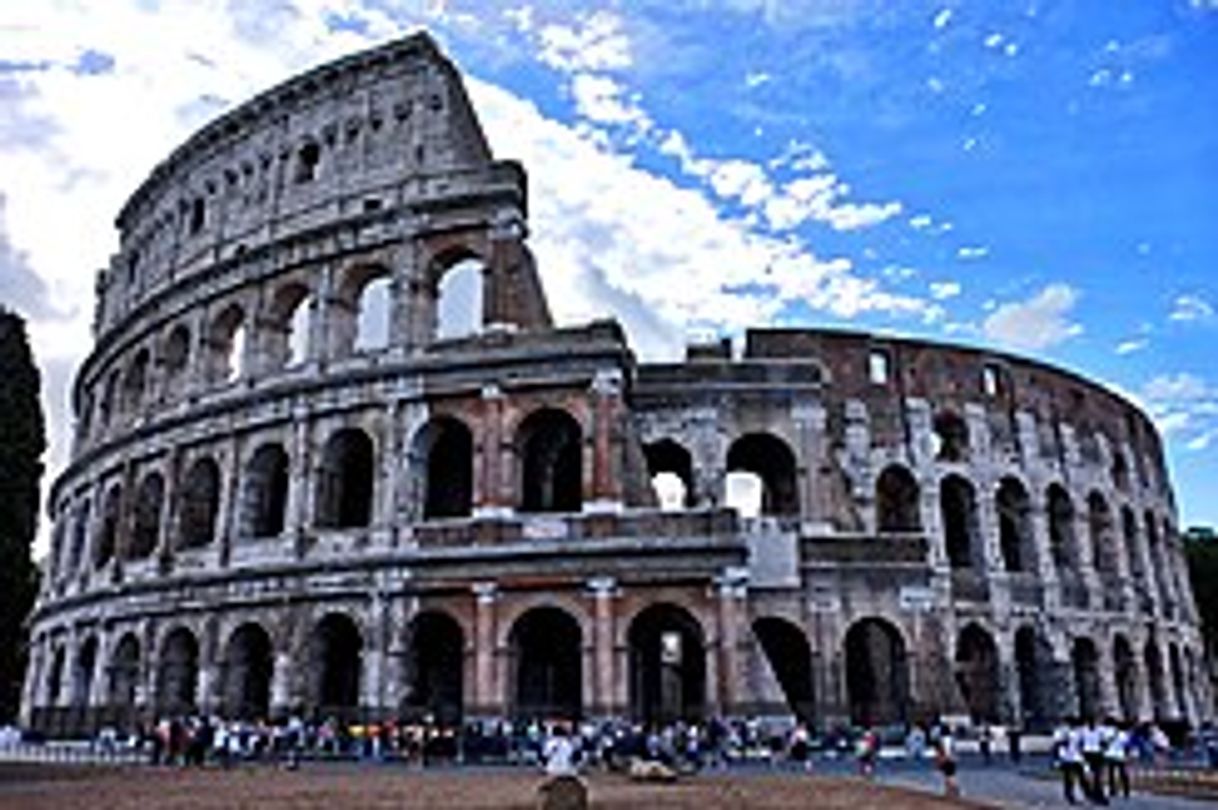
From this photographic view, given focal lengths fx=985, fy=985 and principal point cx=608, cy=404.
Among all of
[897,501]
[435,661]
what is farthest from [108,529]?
[897,501]

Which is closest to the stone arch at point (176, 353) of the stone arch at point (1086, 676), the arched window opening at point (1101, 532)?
the stone arch at point (1086, 676)

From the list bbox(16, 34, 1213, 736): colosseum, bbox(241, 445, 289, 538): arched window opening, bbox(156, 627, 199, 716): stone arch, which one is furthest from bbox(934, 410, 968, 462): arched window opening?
bbox(156, 627, 199, 716): stone arch

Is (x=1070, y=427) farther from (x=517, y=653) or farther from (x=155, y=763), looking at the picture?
(x=155, y=763)

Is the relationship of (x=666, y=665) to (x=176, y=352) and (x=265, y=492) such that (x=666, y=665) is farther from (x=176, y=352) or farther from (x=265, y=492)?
(x=176, y=352)

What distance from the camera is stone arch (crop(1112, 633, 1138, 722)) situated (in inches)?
1143

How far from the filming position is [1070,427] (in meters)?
30.6

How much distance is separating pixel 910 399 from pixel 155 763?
68.4 feet

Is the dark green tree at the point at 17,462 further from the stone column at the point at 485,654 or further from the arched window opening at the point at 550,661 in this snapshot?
the arched window opening at the point at 550,661

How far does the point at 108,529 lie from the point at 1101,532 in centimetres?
2965

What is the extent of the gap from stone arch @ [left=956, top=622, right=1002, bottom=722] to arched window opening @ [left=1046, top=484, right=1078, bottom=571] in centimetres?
411

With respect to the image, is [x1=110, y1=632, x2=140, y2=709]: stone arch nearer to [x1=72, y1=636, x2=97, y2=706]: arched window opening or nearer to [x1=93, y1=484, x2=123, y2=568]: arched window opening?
[x1=72, y1=636, x2=97, y2=706]: arched window opening

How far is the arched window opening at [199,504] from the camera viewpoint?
24516 millimetres

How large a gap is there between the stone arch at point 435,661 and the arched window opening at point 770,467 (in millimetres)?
7828

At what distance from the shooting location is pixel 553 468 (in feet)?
77.6
